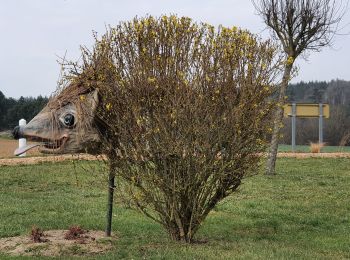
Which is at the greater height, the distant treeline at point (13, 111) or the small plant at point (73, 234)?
the distant treeline at point (13, 111)

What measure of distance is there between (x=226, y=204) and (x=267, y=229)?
7.98ft

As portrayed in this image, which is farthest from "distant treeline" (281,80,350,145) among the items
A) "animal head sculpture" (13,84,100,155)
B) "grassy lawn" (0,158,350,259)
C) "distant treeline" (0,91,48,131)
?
"animal head sculpture" (13,84,100,155)

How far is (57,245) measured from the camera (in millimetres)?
7160

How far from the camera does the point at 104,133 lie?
707cm

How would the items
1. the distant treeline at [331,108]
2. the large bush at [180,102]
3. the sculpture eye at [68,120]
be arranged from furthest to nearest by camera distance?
the distant treeline at [331,108] < the sculpture eye at [68,120] < the large bush at [180,102]

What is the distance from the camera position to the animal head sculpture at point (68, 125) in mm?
6809

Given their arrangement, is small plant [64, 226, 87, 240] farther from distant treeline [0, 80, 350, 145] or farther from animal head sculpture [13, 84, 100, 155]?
distant treeline [0, 80, 350, 145]

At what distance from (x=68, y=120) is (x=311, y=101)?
195ft

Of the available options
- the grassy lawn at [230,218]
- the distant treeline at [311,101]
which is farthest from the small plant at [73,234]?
the distant treeline at [311,101]

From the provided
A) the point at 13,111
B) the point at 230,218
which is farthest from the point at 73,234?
the point at 13,111

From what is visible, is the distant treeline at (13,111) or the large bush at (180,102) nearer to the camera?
the large bush at (180,102)

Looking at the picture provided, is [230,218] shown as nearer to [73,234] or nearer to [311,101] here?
[73,234]

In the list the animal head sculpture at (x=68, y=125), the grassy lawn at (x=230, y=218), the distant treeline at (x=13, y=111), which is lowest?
the grassy lawn at (x=230, y=218)

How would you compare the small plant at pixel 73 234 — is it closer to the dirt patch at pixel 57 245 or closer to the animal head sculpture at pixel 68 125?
the dirt patch at pixel 57 245
